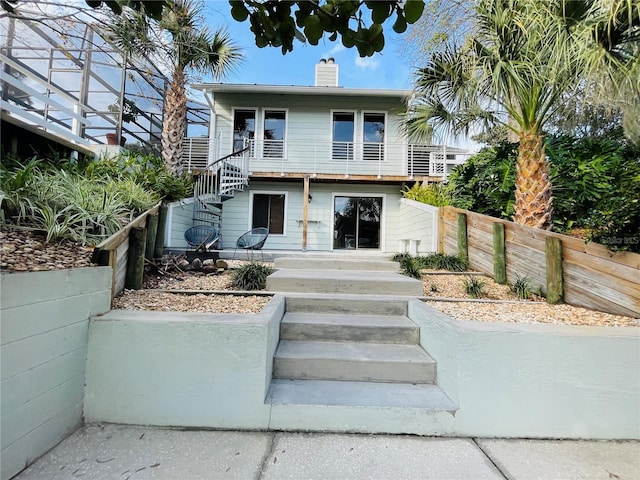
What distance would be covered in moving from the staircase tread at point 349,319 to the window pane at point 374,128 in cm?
846

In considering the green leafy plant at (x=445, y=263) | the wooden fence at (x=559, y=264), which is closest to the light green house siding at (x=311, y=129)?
the green leafy plant at (x=445, y=263)

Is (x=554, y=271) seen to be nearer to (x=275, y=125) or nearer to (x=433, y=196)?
(x=433, y=196)

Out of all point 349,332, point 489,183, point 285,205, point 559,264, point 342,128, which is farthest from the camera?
point 342,128

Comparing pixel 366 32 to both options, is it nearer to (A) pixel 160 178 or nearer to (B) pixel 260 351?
(B) pixel 260 351

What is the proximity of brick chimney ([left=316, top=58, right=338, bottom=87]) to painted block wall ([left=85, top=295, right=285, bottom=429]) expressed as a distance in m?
10.6

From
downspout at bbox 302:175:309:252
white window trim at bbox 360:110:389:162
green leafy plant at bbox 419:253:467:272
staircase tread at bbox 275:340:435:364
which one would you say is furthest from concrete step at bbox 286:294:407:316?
white window trim at bbox 360:110:389:162

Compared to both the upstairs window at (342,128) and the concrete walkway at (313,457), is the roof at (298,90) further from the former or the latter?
the concrete walkway at (313,457)

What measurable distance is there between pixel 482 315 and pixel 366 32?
2472 mm

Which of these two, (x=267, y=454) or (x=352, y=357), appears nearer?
(x=267, y=454)

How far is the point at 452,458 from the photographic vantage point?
5.63 ft

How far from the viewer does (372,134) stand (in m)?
10.3

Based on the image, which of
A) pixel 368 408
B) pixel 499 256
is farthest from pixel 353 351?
pixel 499 256

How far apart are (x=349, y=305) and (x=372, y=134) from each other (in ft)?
28.1

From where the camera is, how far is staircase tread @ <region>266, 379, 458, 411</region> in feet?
6.51
